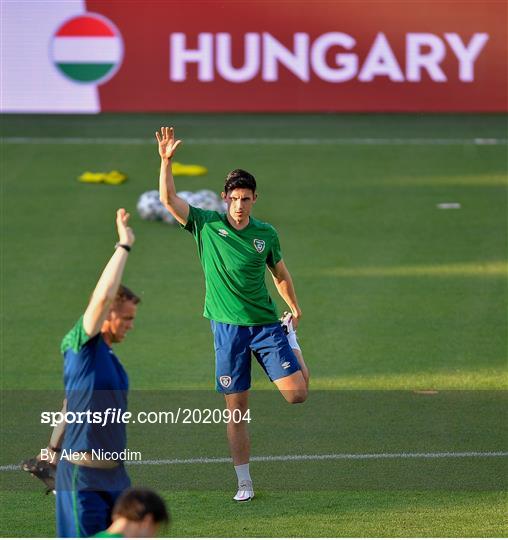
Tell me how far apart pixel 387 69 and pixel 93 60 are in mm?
→ 5913

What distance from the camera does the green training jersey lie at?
10.7 meters

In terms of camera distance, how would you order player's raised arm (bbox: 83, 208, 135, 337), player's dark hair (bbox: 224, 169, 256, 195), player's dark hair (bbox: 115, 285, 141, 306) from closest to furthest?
player's raised arm (bbox: 83, 208, 135, 337), player's dark hair (bbox: 115, 285, 141, 306), player's dark hair (bbox: 224, 169, 256, 195)

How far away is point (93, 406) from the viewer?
7758 millimetres

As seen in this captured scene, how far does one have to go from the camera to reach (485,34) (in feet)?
90.4

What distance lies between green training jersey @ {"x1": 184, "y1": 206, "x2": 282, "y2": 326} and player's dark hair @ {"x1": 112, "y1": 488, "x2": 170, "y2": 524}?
431 cm

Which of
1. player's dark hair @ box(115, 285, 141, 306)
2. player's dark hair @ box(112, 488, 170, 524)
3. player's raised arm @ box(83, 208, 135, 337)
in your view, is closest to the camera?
player's dark hair @ box(112, 488, 170, 524)

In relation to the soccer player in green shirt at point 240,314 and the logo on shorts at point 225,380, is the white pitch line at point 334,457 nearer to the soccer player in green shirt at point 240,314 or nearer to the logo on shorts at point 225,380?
the soccer player in green shirt at point 240,314

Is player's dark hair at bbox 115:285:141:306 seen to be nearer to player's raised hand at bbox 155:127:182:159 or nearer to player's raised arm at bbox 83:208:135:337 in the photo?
player's raised arm at bbox 83:208:135:337

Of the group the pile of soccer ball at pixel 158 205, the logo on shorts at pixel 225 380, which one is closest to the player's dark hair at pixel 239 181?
the logo on shorts at pixel 225 380

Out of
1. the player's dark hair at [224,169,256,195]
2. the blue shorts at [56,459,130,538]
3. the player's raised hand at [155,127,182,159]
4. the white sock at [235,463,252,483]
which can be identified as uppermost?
the player's raised hand at [155,127,182,159]

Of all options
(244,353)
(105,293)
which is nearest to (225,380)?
(244,353)

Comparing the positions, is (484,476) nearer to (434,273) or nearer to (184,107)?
(434,273)

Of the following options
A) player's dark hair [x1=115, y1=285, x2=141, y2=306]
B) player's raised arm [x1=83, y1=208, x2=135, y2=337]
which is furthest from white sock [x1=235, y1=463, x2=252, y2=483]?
player's raised arm [x1=83, y1=208, x2=135, y2=337]

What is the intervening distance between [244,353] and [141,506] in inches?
171
